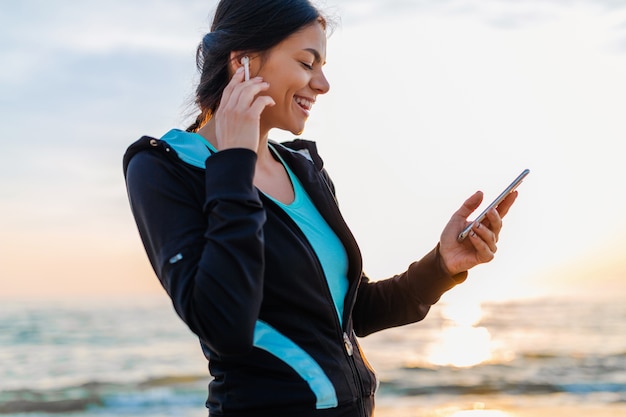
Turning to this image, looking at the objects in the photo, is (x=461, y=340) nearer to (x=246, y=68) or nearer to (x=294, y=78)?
(x=294, y=78)

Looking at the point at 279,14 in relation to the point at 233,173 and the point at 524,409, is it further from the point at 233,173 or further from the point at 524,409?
the point at 524,409

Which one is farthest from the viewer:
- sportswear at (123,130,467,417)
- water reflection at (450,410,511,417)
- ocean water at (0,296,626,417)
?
ocean water at (0,296,626,417)

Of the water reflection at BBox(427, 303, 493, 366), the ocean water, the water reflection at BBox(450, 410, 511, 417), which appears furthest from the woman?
the water reflection at BBox(427, 303, 493, 366)

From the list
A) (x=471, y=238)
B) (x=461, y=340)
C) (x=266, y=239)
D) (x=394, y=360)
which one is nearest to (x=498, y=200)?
(x=471, y=238)

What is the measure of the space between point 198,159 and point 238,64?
36cm

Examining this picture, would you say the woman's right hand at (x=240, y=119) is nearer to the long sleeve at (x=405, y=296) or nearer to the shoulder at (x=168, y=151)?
the shoulder at (x=168, y=151)

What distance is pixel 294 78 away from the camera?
216 cm

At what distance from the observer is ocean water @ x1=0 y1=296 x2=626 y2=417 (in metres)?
10.6

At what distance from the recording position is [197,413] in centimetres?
975

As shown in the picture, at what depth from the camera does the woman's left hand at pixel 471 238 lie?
2.28 meters

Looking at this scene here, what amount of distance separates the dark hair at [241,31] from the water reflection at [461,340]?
1066 cm

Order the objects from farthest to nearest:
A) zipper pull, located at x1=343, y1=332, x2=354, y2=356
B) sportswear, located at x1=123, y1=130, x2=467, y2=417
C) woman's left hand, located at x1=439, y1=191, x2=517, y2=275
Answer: woman's left hand, located at x1=439, y1=191, x2=517, y2=275
zipper pull, located at x1=343, y1=332, x2=354, y2=356
sportswear, located at x1=123, y1=130, x2=467, y2=417

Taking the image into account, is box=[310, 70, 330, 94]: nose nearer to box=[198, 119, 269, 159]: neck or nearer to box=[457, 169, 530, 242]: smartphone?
box=[198, 119, 269, 159]: neck

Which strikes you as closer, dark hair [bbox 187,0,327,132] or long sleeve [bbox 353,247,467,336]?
dark hair [bbox 187,0,327,132]
